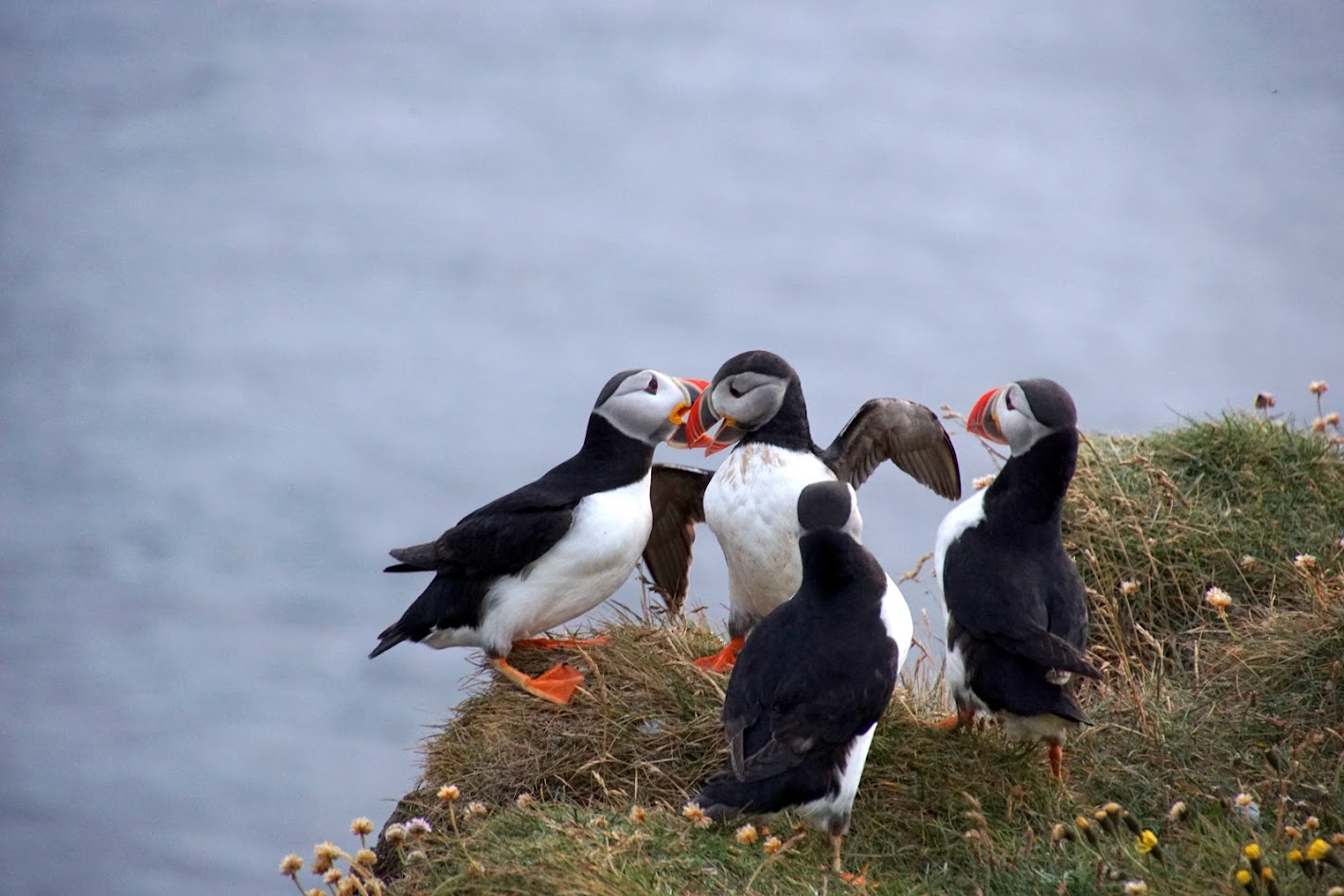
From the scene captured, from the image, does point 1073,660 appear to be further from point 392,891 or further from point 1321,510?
point 1321,510

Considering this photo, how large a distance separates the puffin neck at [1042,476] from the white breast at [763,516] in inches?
28.9

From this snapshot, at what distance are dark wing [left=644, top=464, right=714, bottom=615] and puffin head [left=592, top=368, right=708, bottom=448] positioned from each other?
2.64 feet

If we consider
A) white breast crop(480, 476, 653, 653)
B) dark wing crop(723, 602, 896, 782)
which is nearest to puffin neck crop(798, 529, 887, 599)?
dark wing crop(723, 602, 896, 782)

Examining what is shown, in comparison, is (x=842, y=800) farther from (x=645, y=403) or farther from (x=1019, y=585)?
(x=645, y=403)

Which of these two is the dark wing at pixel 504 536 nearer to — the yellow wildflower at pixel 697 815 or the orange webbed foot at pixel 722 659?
the orange webbed foot at pixel 722 659

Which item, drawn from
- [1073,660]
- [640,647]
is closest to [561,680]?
[640,647]

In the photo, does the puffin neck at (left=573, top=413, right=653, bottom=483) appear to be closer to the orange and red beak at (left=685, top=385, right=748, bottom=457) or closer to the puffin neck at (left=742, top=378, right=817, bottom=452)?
the orange and red beak at (left=685, top=385, right=748, bottom=457)

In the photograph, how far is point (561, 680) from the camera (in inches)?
215

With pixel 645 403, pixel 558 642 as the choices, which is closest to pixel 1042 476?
pixel 645 403

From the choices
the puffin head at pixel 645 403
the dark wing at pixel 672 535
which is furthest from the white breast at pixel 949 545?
the dark wing at pixel 672 535

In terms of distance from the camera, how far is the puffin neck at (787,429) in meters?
5.54

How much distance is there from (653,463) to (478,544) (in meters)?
1.03

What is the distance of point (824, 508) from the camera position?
14.9 ft

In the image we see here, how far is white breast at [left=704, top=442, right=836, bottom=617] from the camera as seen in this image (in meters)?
5.38
